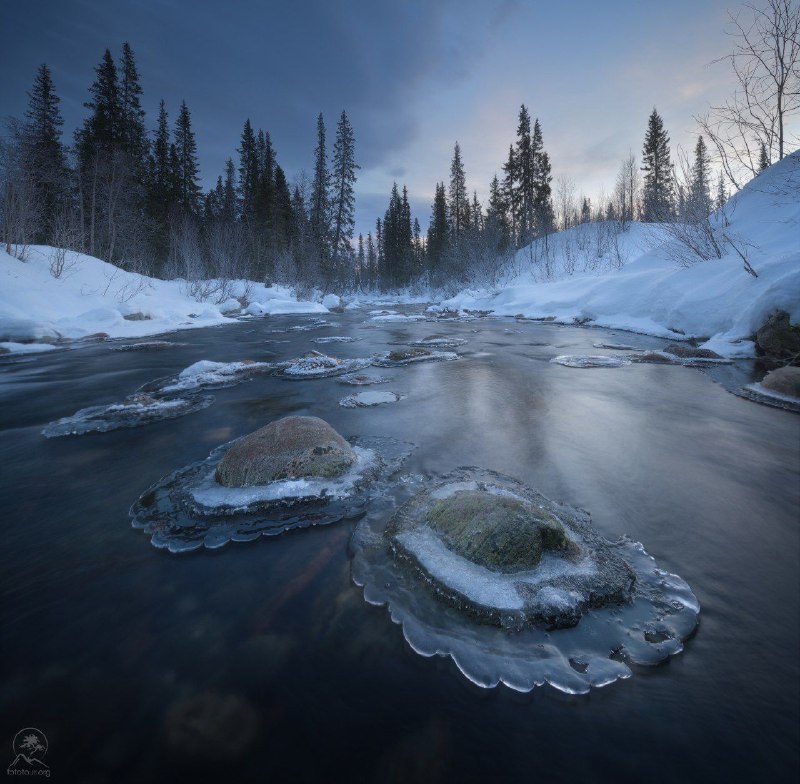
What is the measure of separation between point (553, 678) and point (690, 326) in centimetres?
1061

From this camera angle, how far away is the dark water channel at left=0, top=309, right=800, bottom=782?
1.22 meters

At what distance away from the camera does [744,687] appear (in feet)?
4.66

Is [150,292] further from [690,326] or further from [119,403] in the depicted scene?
[690,326]

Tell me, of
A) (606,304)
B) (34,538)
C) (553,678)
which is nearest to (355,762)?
(553,678)

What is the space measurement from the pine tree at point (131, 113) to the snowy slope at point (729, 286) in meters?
29.5

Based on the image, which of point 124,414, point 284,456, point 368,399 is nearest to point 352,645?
point 284,456

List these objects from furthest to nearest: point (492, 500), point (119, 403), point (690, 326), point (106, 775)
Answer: point (690, 326) → point (119, 403) → point (492, 500) → point (106, 775)

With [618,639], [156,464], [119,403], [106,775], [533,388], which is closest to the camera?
[106,775]

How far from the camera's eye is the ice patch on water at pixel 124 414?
172 inches

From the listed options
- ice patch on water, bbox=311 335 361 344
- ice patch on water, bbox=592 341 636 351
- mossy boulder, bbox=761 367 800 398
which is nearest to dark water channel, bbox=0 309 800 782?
mossy boulder, bbox=761 367 800 398

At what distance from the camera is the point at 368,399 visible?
17.6 feet

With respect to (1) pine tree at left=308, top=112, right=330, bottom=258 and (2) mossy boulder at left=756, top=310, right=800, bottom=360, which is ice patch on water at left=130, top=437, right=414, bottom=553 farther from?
(1) pine tree at left=308, top=112, right=330, bottom=258

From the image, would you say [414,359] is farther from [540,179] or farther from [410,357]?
[540,179]

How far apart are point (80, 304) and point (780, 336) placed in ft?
63.3
